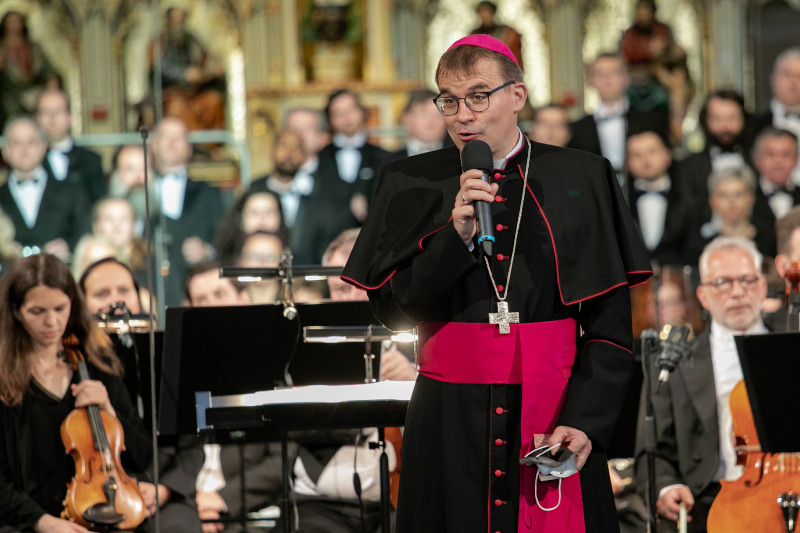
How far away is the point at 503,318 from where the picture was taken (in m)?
2.53

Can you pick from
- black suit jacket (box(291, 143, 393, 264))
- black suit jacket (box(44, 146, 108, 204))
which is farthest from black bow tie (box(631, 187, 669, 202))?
black suit jacket (box(44, 146, 108, 204))

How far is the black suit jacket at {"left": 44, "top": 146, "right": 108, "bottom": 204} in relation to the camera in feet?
29.3

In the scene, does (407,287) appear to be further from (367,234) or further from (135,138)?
(135,138)

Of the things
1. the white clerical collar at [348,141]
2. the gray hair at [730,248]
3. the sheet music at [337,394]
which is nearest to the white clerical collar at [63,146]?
the white clerical collar at [348,141]

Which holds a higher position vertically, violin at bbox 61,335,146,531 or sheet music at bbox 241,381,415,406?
sheet music at bbox 241,381,415,406

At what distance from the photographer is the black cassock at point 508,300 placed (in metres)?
2.50

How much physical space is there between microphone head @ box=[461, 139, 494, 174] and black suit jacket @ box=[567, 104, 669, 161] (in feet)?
19.7

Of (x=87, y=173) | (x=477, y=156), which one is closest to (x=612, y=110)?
(x=87, y=173)

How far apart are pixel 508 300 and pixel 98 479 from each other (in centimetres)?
235

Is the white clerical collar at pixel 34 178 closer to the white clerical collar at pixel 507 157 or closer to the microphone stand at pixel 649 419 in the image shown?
the microphone stand at pixel 649 419

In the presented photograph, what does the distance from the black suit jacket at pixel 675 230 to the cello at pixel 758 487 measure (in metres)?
3.39

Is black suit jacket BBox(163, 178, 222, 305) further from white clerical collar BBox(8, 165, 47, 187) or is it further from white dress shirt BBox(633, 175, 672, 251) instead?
white dress shirt BBox(633, 175, 672, 251)

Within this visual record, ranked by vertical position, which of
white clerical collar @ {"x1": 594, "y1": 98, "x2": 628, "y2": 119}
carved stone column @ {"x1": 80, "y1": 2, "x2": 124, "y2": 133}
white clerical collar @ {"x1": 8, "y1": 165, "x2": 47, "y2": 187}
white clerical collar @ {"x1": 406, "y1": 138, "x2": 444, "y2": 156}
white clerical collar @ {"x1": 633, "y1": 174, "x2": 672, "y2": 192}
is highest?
carved stone column @ {"x1": 80, "y1": 2, "x2": 124, "y2": 133}

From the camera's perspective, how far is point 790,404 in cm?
385
